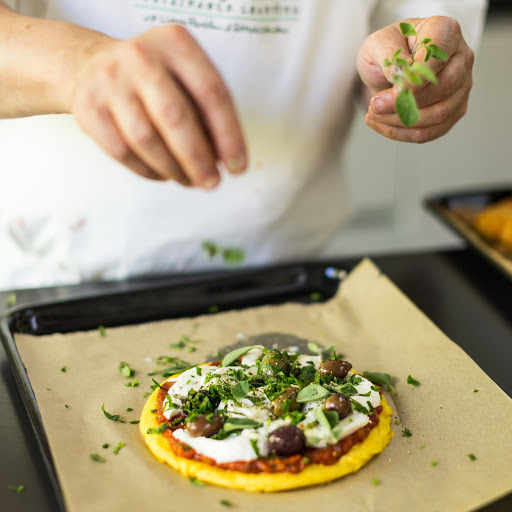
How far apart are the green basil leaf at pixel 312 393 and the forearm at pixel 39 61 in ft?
1.76

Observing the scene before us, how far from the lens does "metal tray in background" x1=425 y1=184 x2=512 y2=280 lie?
144 cm

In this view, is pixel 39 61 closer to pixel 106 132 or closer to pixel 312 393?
pixel 106 132

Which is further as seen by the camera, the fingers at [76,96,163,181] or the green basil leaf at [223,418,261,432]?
the green basil leaf at [223,418,261,432]

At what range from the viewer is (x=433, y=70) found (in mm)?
905

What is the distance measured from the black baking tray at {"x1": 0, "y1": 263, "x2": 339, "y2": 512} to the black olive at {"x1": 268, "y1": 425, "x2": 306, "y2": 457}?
1.62ft

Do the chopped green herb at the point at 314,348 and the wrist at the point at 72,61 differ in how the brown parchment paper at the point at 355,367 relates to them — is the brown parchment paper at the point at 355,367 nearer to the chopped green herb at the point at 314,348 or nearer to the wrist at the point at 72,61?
the chopped green herb at the point at 314,348

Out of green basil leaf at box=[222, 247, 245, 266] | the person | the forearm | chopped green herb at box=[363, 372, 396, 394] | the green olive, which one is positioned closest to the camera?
the forearm

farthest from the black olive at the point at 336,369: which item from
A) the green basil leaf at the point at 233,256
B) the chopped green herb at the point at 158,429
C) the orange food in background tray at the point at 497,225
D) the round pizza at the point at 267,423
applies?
the orange food in background tray at the point at 497,225

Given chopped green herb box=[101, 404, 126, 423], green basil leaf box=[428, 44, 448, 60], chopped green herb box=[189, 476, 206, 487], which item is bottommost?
chopped green herb box=[101, 404, 126, 423]

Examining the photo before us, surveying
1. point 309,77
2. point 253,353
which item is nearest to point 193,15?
point 309,77

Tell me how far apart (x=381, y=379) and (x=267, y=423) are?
25cm

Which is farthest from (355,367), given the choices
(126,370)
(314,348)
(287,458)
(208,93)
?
(208,93)

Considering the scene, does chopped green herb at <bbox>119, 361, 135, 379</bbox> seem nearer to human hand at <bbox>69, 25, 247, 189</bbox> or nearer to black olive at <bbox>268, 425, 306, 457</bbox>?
black olive at <bbox>268, 425, 306, 457</bbox>

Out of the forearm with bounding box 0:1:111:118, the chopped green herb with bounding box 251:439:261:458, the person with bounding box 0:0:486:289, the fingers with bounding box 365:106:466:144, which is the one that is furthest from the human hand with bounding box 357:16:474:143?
the chopped green herb with bounding box 251:439:261:458
